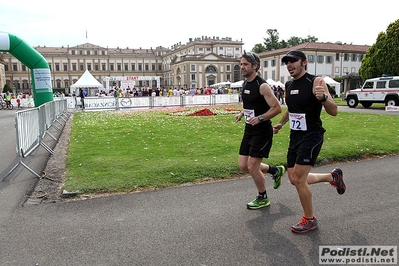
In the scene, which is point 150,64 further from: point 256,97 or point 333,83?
point 256,97

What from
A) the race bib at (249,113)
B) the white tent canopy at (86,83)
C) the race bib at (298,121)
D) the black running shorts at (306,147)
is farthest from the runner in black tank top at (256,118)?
the white tent canopy at (86,83)

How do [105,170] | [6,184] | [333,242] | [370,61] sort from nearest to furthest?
[333,242]
[6,184]
[105,170]
[370,61]

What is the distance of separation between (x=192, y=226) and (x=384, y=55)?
41623 mm

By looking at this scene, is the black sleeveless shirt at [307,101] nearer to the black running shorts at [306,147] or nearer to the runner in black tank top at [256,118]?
the black running shorts at [306,147]

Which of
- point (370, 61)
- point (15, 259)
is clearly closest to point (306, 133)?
point (15, 259)

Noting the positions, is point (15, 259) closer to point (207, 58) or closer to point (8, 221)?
point (8, 221)

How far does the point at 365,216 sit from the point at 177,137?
6854 mm

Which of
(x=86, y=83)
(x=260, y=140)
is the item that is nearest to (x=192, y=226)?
(x=260, y=140)

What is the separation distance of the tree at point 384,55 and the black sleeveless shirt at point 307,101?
132ft

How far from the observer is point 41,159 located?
780 centimetres

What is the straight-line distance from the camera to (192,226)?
12.8 ft

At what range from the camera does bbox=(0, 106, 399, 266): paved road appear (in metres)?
3.23

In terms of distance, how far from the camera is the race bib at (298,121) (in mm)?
3676

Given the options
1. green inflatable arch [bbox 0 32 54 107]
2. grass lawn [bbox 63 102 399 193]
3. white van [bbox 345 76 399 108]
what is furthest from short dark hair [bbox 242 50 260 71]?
white van [bbox 345 76 399 108]
